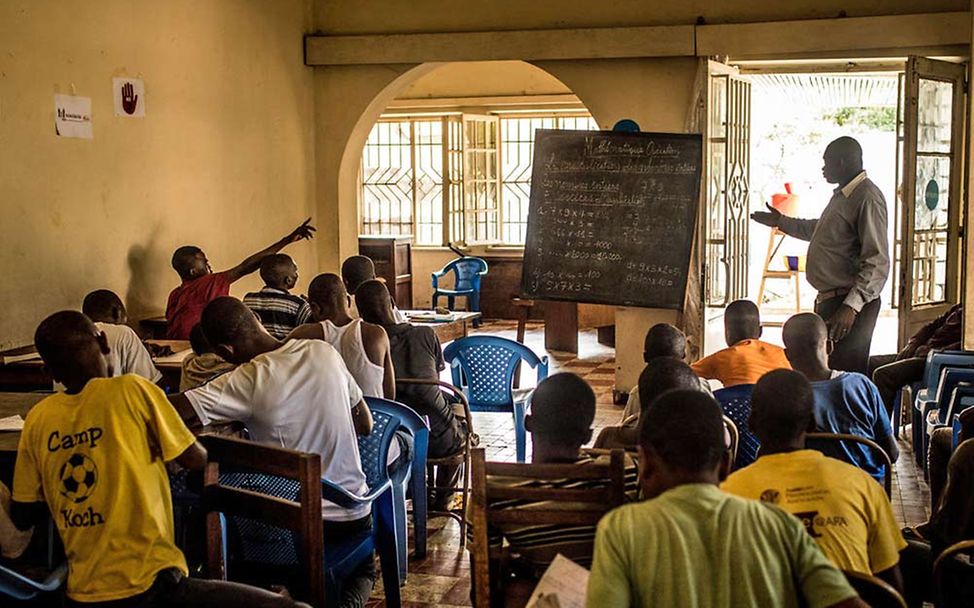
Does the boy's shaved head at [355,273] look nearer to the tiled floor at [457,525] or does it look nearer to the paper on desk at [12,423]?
the tiled floor at [457,525]

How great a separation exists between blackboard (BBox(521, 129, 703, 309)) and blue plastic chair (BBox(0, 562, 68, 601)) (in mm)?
5139

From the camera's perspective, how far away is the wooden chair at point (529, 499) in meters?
2.42

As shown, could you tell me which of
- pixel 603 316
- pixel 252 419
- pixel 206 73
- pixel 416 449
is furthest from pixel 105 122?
pixel 603 316

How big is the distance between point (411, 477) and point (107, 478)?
6.76 ft

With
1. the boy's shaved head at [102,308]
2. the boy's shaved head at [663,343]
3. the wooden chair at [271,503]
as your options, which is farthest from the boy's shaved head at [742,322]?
the boy's shaved head at [102,308]

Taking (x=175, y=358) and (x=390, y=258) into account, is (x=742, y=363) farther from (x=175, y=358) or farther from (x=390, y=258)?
(x=390, y=258)

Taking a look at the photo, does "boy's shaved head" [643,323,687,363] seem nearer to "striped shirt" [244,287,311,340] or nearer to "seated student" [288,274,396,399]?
"seated student" [288,274,396,399]

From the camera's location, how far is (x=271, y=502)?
2609 mm

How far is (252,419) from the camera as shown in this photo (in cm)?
323

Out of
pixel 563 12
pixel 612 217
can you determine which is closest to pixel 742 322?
pixel 612 217

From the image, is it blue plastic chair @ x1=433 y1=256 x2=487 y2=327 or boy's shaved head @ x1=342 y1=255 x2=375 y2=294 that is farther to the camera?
blue plastic chair @ x1=433 y1=256 x2=487 y2=327

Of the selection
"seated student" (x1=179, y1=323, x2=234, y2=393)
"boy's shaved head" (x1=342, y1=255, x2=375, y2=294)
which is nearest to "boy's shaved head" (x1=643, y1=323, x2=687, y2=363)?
"seated student" (x1=179, y1=323, x2=234, y2=393)

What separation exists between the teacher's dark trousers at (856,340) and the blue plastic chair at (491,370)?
4.90ft

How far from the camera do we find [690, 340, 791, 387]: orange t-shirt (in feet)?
13.6
